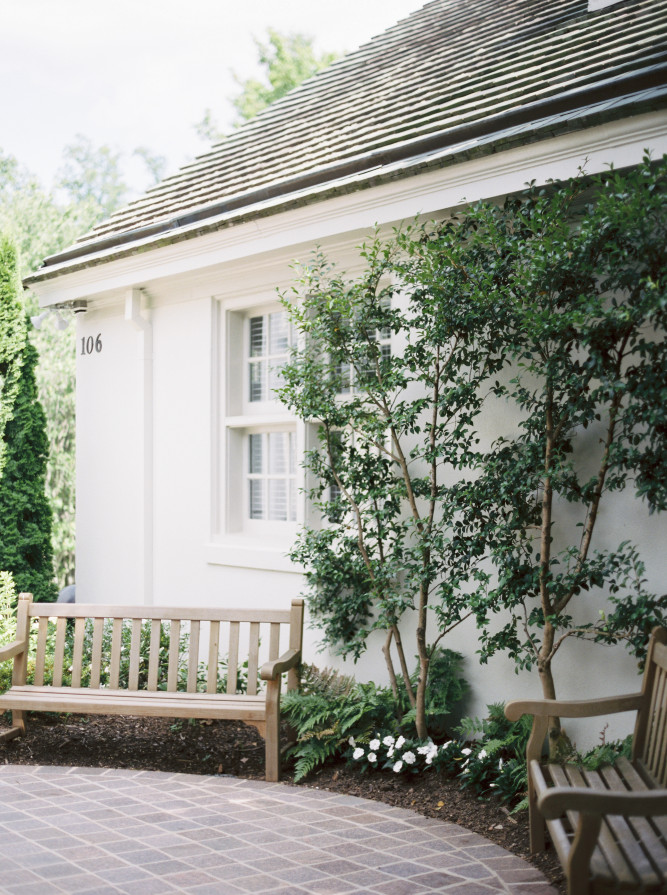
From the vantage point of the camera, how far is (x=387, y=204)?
223 inches

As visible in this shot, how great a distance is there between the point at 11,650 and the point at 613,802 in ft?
14.5

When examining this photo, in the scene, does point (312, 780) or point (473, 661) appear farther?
point (473, 661)

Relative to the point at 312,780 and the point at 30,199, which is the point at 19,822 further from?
the point at 30,199

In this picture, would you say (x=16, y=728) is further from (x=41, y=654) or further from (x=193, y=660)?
(x=193, y=660)

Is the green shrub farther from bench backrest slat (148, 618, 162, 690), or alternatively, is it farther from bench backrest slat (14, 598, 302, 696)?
bench backrest slat (148, 618, 162, 690)

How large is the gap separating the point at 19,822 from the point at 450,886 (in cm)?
219

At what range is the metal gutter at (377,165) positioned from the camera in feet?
14.9

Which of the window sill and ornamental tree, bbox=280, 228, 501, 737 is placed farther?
the window sill

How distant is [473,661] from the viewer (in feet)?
18.8

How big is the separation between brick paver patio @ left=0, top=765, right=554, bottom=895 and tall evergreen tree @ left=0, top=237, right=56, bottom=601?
497 centimetres

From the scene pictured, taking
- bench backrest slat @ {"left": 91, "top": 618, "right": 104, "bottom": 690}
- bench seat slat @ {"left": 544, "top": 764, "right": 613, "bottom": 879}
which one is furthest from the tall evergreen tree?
bench seat slat @ {"left": 544, "top": 764, "right": 613, "bottom": 879}

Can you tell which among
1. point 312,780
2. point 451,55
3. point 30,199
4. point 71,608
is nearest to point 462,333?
point 312,780

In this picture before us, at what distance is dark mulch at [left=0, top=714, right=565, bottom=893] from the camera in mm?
4645

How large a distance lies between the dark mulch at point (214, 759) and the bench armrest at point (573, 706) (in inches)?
26.9
